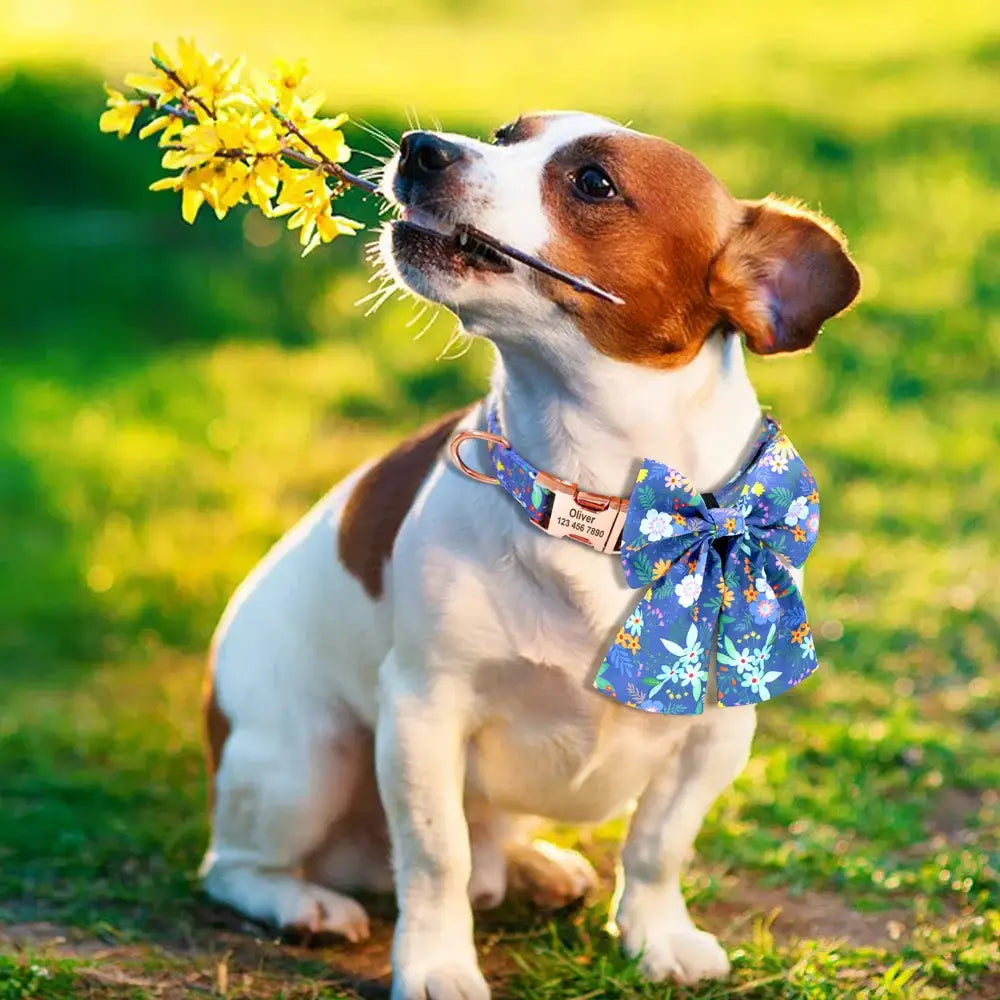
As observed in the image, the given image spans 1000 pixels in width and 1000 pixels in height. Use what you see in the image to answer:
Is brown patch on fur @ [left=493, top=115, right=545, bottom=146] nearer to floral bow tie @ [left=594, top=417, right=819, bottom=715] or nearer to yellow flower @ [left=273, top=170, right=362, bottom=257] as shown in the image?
yellow flower @ [left=273, top=170, right=362, bottom=257]

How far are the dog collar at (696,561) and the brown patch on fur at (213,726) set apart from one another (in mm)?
988

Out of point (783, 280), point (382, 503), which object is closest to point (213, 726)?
point (382, 503)

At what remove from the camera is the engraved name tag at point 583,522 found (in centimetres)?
325

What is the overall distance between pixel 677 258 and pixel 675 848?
119 centimetres

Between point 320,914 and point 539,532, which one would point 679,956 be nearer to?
point 320,914

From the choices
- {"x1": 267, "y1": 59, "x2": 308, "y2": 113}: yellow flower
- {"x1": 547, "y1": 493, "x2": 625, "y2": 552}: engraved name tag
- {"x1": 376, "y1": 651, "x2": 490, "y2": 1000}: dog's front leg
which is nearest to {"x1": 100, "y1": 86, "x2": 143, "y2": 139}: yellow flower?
{"x1": 267, "y1": 59, "x2": 308, "y2": 113}: yellow flower

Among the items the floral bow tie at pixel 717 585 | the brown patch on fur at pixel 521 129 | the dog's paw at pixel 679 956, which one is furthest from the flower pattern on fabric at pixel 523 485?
the dog's paw at pixel 679 956

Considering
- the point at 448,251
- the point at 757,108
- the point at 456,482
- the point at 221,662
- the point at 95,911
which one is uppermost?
the point at 757,108

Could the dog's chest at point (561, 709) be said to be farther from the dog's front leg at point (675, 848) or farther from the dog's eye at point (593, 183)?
the dog's eye at point (593, 183)

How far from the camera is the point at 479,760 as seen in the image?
3.54 meters

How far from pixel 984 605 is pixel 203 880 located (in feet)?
10.0

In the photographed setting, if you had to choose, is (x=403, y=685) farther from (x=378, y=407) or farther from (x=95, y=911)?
(x=378, y=407)

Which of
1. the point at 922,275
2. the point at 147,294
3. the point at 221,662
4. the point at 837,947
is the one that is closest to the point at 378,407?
the point at 147,294

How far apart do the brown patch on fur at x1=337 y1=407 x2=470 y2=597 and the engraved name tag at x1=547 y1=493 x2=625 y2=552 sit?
1.44 feet
